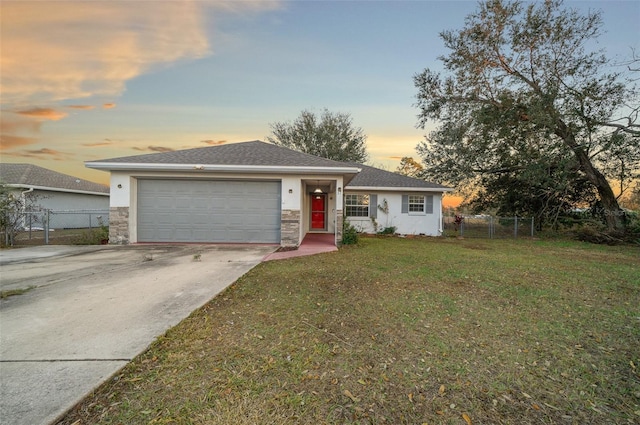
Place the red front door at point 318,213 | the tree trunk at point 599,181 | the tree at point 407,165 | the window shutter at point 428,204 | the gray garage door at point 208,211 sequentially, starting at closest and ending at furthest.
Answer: the gray garage door at point 208,211 → the tree trunk at point 599,181 → the window shutter at point 428,204 → the red front door at point 318,213 → the tree at point 407,165

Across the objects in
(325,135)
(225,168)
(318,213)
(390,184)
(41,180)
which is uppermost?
(325,135)

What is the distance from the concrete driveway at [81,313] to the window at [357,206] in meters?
8.42

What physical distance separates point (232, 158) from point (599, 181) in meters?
17.2

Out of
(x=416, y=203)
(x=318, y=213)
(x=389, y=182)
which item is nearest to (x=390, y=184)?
(x=389, y=182)

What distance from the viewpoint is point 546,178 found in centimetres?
1288

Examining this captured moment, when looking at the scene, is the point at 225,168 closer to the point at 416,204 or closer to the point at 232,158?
the point at 232,158

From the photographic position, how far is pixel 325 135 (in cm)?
2592

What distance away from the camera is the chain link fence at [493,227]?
14797 mm

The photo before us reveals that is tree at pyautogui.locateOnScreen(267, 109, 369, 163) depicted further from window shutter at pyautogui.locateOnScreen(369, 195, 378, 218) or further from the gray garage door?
the gray garage door

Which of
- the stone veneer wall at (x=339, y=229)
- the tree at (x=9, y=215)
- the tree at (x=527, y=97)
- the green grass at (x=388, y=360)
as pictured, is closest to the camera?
the green grass at (x=388, y=360)

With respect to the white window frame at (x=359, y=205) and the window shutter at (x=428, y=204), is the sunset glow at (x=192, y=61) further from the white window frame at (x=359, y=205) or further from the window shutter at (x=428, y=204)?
the window shutter at (x=428, y=204)

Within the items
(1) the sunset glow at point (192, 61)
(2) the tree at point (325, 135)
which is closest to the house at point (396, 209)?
(1) the sunset glow at point (192, 61)

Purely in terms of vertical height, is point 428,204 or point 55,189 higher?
point 55,189

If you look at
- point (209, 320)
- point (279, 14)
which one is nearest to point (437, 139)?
point (279, 14)
